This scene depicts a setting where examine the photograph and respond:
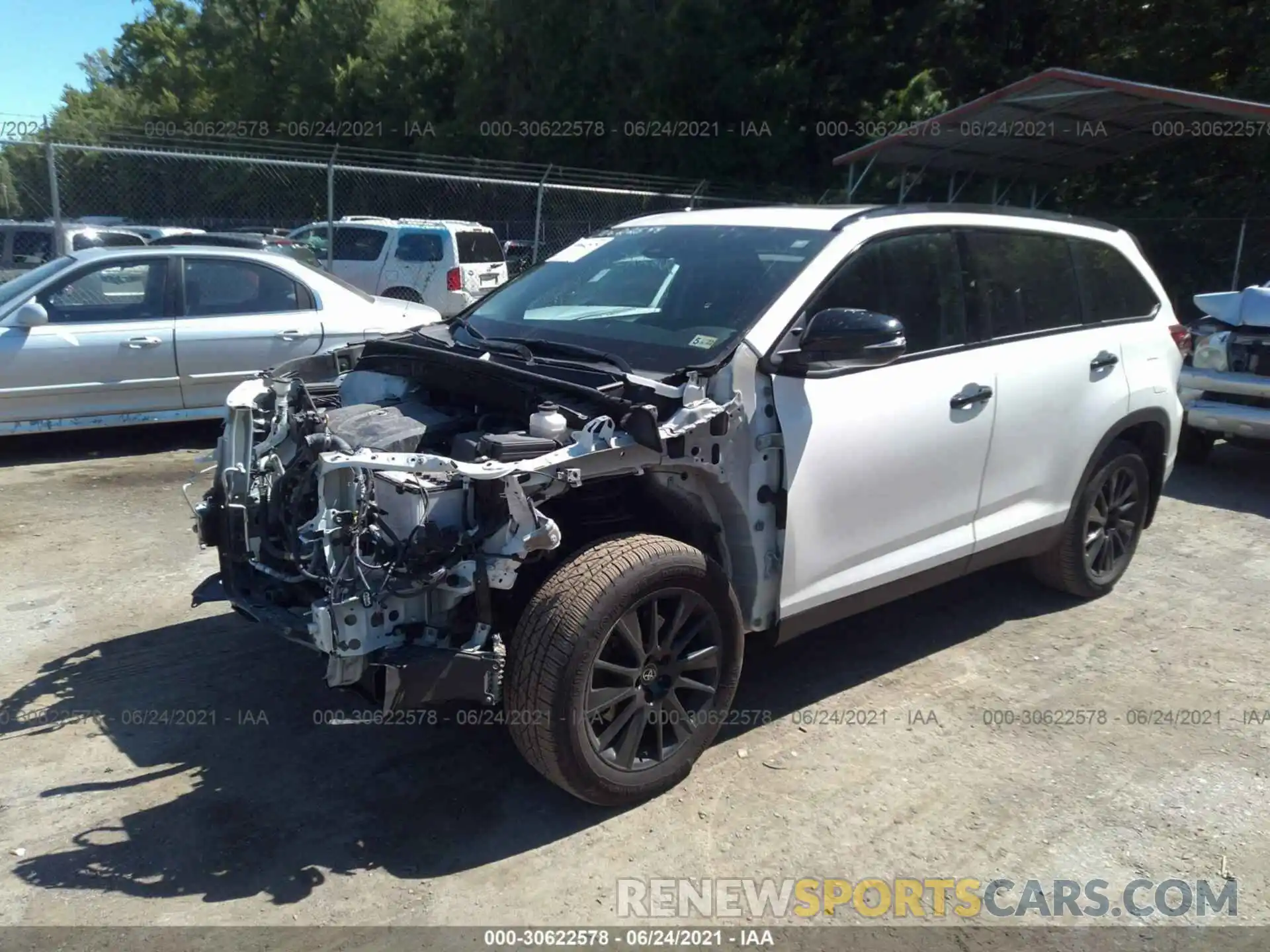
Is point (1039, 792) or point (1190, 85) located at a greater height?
point (1190, 85)

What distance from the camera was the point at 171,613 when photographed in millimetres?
5152

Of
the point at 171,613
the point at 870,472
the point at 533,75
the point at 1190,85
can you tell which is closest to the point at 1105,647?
the point at 870,472

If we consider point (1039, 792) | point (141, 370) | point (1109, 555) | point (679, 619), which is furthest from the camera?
point (141, 370)

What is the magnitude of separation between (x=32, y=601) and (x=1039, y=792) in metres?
4.65

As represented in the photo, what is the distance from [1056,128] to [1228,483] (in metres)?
7.17

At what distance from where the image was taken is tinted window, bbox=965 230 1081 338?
4.64 meters

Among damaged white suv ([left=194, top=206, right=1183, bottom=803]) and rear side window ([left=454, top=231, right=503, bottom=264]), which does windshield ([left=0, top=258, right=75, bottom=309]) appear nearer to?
damaged white suv ([left=194, top=206, right=1183, bottom=803])

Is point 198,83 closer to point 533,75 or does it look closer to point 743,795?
point 533,75

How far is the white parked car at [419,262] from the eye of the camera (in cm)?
1459

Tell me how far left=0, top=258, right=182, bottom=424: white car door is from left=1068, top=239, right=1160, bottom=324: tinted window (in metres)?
6.28

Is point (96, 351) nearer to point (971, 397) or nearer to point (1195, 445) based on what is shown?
point (971, 397)

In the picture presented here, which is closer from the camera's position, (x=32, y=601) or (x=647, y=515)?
(x=647, y=515)

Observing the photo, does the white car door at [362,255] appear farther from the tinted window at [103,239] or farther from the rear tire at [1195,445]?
the rear tire at [1195,445]

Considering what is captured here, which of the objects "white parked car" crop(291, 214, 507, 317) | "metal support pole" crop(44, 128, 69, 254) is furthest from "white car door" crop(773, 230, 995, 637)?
"white parked car" crop(291, 214, 507, 317)
